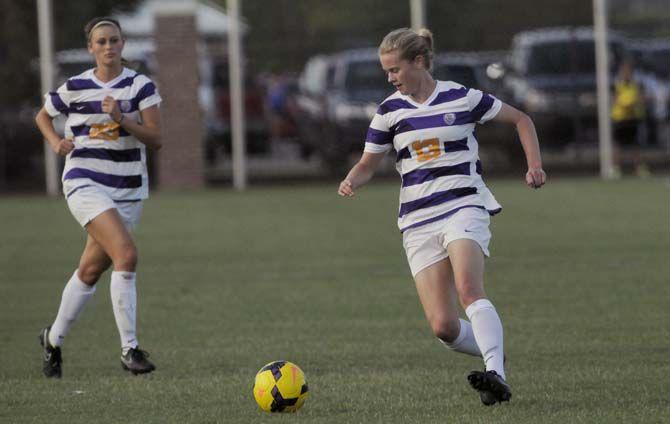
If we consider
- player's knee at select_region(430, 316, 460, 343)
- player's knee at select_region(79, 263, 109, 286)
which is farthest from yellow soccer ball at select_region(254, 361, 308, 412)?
player's knee at select_region(79, 263, 109, 286)

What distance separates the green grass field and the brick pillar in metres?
7.92

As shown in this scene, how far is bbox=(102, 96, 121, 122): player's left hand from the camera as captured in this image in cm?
816

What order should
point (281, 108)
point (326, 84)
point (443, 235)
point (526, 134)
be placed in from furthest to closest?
point (281, 108) < point (326, 84) < point (526, 134) < point (443, 235)

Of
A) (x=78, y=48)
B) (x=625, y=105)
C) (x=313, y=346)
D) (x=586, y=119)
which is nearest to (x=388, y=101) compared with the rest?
(x=313, y=346)

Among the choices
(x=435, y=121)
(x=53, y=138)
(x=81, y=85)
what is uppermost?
(x=81, y=85)

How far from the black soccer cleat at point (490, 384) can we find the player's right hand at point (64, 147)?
9.50 feet

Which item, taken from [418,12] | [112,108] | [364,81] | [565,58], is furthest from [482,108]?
[565,58]

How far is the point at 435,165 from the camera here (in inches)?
278

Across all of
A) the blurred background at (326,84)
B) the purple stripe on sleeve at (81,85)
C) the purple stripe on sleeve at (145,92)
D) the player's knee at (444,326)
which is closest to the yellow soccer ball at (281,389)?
the player's knee at (444,326)

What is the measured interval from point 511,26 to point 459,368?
2535 cm

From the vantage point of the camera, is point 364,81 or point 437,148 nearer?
point 437,148

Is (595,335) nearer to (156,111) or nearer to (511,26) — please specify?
(156,111)

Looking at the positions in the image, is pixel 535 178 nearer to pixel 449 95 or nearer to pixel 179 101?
pixel 449 95

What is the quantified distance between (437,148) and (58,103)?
2.60m
